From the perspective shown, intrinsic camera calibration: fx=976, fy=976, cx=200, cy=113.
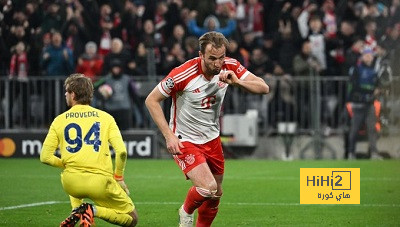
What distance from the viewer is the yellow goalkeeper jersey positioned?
970 centimetres

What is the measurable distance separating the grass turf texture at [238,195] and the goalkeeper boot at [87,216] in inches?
92.9

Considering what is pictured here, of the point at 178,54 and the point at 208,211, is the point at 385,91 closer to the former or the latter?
the point at 178,54

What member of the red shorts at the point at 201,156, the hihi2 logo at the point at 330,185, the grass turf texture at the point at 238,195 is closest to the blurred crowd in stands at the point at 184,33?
the grass turf texture at the point at 238,195

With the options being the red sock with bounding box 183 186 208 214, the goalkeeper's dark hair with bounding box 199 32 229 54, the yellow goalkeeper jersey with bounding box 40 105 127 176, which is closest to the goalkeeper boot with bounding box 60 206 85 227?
the yellow goalkeeper jersey with bounding box 40 105 127 176

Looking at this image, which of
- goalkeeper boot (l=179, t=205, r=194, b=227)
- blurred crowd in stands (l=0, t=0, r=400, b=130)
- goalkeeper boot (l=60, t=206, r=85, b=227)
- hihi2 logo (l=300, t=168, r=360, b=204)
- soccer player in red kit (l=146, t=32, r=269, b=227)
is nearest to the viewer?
goalkeeper boot (l=60, t=206, r=85, b=227)

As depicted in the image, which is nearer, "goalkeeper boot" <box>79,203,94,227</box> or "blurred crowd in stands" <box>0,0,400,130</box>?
"goalkeeper boot" <box>79,203,94,227</box>

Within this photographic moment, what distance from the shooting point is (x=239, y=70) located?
400 inches

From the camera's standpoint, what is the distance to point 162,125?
988cm

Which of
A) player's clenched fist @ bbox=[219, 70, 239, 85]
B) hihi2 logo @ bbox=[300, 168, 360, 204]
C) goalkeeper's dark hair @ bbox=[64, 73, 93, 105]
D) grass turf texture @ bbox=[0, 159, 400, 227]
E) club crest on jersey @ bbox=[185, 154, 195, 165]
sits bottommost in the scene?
grass turf texture @ bbox=[0, 159, 400, 227]

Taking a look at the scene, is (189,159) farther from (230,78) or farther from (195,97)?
Result: (230,78)

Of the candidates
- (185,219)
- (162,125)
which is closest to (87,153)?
(162,125)

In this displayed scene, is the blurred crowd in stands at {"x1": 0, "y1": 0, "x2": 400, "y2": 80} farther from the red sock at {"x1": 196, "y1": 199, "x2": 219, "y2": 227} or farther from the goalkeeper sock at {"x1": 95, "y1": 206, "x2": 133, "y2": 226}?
the goalkeeper sock at {"x1": 95, "y1": 206, "x2": 133, "y2": 226}

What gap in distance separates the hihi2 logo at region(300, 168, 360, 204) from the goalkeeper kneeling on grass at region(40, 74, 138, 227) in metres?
3.62

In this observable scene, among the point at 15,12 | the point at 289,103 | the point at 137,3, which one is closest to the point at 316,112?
the point at 289,103
